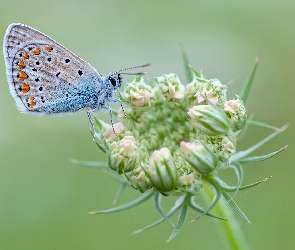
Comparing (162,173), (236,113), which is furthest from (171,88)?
Answer: (162,173)

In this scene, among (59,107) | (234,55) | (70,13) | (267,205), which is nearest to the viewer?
(59,107)

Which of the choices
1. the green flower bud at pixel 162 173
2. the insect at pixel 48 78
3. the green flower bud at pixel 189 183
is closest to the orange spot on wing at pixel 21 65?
the insect at pixel 48 78

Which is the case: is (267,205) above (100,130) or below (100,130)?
below

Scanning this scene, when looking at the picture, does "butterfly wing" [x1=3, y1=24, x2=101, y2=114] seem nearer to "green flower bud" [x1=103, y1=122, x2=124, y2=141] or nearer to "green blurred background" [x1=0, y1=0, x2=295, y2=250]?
"green flower bud" [x1=103, y1=122, x2=124, y2=141]

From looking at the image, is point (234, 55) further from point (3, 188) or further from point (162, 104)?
point (162, 104)

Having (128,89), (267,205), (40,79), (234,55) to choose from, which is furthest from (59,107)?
Result: (234,55)

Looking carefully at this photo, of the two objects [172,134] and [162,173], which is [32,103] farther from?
[162,173]
